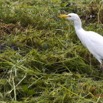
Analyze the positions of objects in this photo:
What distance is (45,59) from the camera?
493 cm

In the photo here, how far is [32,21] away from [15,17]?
0.24 m

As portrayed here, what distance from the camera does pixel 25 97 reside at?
4363 mm

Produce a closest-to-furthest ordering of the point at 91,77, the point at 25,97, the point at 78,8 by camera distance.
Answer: the point at 25,97
the point at 91,77
the point at 78,8

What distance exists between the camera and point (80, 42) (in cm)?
570

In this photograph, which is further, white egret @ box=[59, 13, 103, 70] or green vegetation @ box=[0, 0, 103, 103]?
white egret @ box=[59, 13, 103, 70]

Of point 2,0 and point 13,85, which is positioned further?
point 2,0

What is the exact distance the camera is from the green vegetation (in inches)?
173

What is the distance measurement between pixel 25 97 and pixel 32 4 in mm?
3147

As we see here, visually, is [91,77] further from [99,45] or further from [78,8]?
[78,8]

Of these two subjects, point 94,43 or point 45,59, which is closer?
point 45,59

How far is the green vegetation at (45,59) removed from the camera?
4.38m

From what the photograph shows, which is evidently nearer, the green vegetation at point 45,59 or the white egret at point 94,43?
the green vegetation at point 45,59

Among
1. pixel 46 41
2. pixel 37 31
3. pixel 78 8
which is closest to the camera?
pixel 46 41

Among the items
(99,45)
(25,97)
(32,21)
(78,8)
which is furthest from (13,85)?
(78,8)
